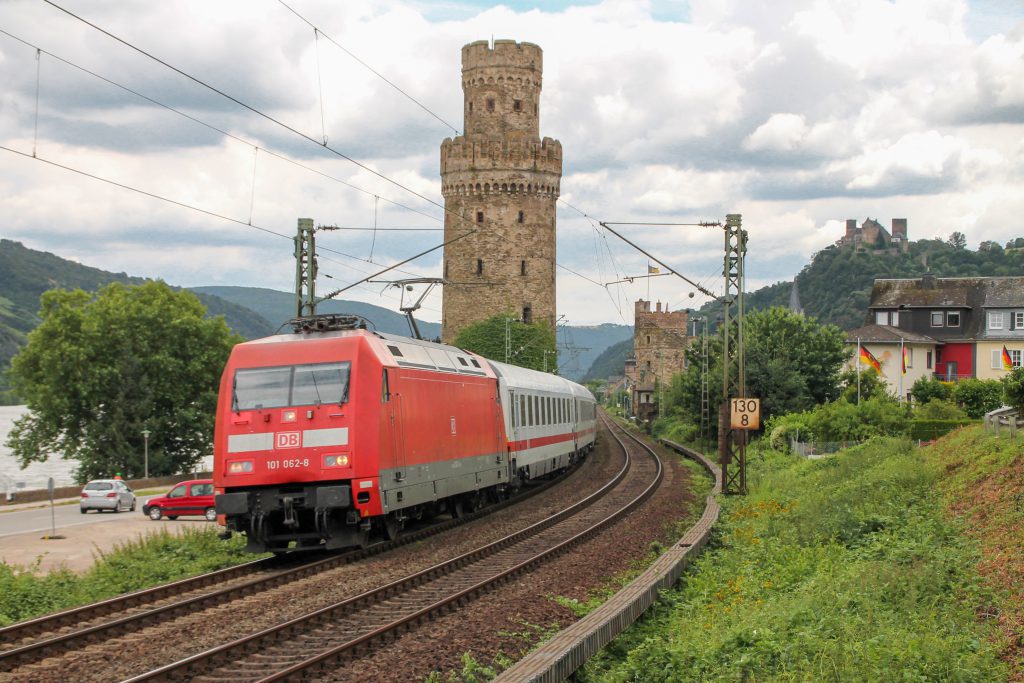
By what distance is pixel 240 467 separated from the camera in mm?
17719

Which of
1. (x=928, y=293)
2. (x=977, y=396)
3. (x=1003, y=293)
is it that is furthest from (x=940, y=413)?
(x=928, y=293)

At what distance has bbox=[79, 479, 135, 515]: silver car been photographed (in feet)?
112

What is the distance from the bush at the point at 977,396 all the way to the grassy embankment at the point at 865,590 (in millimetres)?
21877

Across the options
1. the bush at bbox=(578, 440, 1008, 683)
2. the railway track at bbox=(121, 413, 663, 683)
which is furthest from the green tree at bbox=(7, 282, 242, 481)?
the bush at bbox=(578, 440, 1008, 683)

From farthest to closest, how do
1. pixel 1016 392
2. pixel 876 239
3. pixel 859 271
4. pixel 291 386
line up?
1. pixel 876 239
2. pixel 859 271
3. pixel 1016 392
4. pixel 291 386

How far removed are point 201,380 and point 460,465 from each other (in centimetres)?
4212

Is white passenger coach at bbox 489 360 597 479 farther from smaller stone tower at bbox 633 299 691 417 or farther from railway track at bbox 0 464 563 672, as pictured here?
smaller stone tower at bbox 633 299 691 417

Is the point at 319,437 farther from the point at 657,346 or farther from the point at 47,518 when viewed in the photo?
the point at 657,346

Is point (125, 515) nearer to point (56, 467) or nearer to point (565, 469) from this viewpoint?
point (565, 469)

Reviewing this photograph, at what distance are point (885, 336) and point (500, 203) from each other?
28.0 m

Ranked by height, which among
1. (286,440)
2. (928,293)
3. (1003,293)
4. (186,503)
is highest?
(928,293)

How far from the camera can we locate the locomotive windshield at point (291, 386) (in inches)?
698

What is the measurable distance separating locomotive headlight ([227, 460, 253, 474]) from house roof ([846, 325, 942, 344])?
5280 cm

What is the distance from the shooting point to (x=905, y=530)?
15.7m
